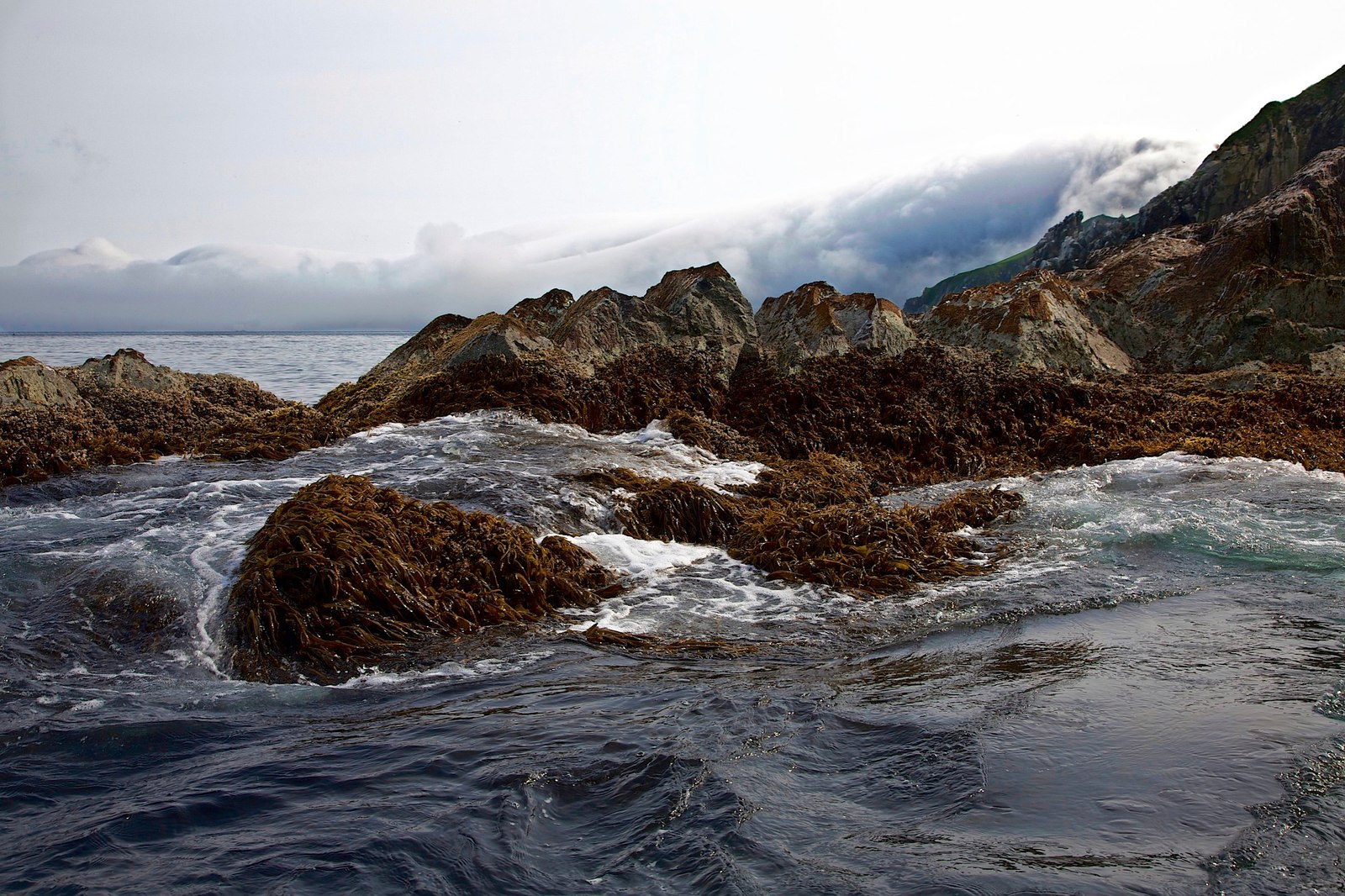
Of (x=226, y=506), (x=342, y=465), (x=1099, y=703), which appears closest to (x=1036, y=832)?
(x=1099, y=703)

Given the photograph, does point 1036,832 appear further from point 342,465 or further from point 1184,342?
point 1184,342

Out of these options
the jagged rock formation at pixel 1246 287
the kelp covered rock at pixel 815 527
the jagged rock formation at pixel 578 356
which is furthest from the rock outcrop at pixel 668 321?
the jagged rock formation at pixel 1246 287

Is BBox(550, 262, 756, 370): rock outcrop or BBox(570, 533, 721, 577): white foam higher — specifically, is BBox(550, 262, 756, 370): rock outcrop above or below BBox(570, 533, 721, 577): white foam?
above

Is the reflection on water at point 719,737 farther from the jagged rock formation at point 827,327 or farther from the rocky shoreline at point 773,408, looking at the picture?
the jagged rock formation at point 827,327

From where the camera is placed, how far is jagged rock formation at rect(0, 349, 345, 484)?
1152cm

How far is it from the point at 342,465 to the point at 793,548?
6875 mm

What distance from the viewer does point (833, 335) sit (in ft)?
56.8

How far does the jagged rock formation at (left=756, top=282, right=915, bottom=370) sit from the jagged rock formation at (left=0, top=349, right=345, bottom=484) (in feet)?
29.3

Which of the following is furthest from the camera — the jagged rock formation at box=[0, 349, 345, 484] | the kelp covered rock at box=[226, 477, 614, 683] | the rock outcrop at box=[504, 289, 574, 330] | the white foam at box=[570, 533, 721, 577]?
the rock outcrop at box=[504, 289, 574, 330]

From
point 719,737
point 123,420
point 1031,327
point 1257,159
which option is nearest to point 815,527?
Result: point 719,737

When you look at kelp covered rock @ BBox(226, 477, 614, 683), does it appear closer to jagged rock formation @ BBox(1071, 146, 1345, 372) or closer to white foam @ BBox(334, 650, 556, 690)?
white foam @ BBox(334, 650, 556, 690)

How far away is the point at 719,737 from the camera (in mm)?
4582

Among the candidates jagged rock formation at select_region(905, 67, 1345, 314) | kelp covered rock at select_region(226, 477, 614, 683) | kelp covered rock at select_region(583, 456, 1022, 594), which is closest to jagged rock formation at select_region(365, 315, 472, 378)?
kelp covered rock at select_region(583, 456, 1022, 594)

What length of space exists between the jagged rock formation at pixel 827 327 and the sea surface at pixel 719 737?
8.91m
